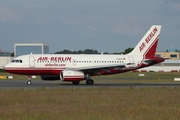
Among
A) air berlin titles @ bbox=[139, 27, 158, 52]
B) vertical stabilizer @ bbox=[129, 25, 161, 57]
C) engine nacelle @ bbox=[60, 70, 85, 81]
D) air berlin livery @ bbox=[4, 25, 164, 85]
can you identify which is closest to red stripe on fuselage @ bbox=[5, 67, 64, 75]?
air berlin livery @ bbox=[4, 25, 164, 85]

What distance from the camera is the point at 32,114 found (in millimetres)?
20094

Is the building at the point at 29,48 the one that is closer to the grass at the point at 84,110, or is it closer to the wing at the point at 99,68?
the wing at the point at 99,68

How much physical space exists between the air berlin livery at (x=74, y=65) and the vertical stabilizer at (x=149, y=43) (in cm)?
13

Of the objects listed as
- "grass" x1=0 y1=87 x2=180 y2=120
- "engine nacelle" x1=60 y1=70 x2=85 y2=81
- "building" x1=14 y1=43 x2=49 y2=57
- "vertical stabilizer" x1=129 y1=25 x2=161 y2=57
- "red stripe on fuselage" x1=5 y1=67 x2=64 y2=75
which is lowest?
"grass" x1=0 y1=87 x2=180 y2=120

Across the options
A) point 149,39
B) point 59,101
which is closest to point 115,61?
point 149,39

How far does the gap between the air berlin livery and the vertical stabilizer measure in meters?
0.13

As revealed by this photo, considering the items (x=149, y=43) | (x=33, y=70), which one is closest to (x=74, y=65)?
(x=33, y=70)

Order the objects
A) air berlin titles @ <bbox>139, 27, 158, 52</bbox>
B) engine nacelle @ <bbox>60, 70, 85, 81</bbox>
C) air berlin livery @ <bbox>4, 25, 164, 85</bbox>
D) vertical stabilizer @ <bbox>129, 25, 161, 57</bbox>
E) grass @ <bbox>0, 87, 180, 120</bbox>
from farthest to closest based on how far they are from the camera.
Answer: air berlin titles @ <bbox>139, 27, 158, 52</bbox> → vertical stabilizer @ <bbox>129, 25, 161, 57</bbox> → air berlin livery @ <bbox>4, 25, 164, 85</bbox> → engine nacelle @ <bbox>60, 70, 85, 81</bbox> → grass @ <bbox>0, 87, 180, 120</bbox>

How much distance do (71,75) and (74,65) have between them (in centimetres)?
365

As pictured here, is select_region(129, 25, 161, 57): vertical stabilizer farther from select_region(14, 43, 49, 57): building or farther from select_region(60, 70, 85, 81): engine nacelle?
select_region(14, 43, 49, 57): building

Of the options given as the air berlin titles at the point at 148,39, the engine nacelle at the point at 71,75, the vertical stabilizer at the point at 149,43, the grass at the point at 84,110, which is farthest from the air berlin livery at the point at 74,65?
the grass at the point at 84,110

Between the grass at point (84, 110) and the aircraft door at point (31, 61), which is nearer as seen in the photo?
the grass at point (84, 110)

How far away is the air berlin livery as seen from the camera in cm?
5025

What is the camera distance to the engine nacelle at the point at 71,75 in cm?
4834
